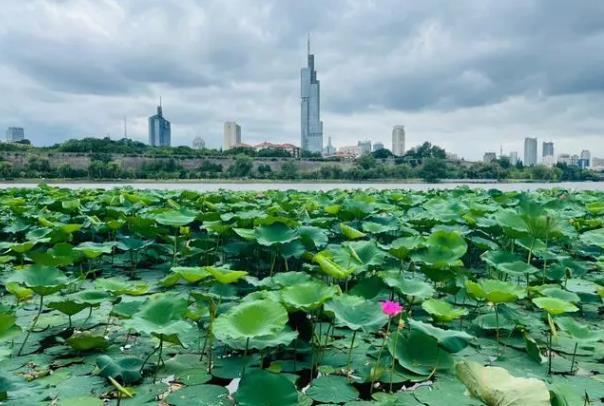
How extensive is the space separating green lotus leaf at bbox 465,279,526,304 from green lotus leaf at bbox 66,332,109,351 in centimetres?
204

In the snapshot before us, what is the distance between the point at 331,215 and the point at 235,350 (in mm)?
3152

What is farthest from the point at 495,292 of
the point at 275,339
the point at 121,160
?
the point at 121,160

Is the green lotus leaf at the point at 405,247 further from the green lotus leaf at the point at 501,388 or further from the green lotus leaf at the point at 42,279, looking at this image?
the green lotus leaf at the point at 42,279

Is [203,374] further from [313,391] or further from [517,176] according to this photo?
[517,176]

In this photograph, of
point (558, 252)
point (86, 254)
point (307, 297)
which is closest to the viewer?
point (307, 297)

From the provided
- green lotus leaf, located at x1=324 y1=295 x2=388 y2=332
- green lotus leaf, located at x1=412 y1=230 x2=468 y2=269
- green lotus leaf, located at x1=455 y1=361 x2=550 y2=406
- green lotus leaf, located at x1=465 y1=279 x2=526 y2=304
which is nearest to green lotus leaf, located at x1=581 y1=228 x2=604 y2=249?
green lotus leaf, located at x1=412 y1=230 x2=468 y2=269

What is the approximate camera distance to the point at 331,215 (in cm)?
571

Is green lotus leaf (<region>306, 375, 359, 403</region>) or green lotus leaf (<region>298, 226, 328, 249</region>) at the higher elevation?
green lotus leaf (<region>298, 226, 328, 249</region>)

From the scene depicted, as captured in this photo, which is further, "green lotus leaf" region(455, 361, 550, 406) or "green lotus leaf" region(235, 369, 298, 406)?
"green lotus leaf" region(235, 369, 298, 406)

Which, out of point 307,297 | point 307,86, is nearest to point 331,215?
point 307,297

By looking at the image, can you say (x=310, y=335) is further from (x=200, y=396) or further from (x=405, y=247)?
(x=405, y=247)

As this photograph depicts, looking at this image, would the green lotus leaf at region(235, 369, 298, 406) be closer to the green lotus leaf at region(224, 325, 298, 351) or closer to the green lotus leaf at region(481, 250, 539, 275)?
the green lotus leaf at region(224, 325, 298, 351)

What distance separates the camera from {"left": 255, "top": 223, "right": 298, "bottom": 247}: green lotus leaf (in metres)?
3.66

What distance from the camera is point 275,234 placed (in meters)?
3.77
